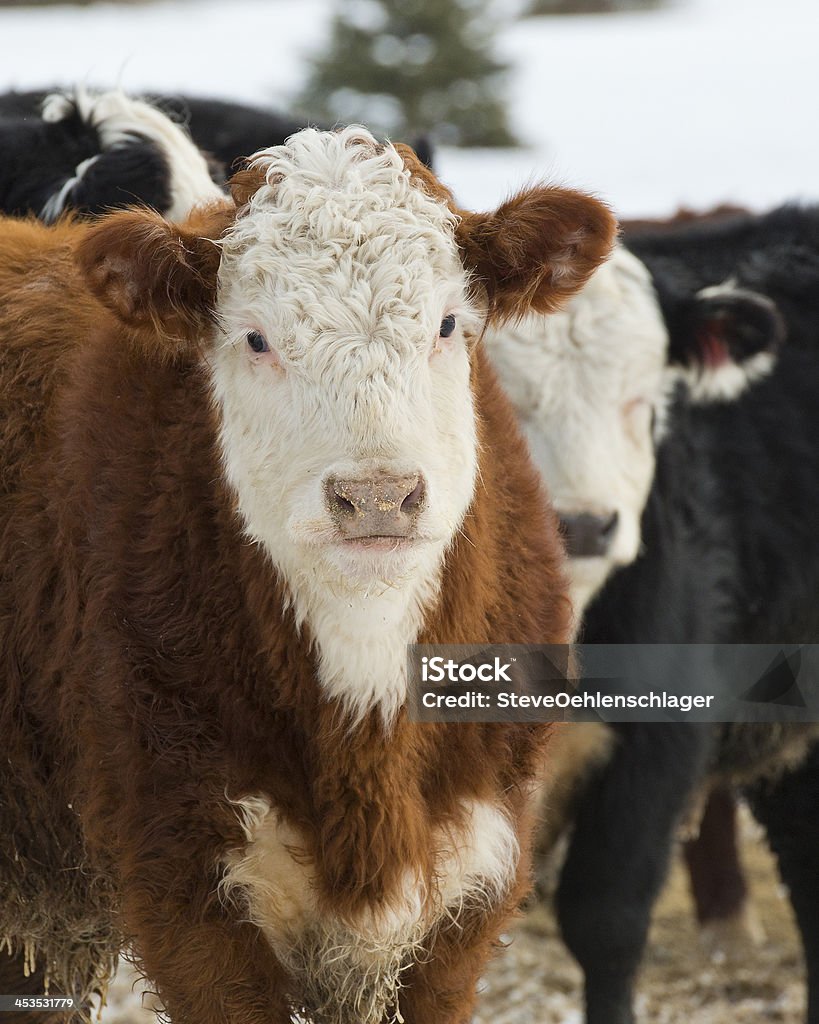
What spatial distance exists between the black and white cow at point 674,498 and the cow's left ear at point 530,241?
4.19 ft

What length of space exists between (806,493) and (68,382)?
2.83 meters

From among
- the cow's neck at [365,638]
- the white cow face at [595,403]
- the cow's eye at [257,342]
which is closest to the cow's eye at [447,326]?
the cow's eye at [257,342]

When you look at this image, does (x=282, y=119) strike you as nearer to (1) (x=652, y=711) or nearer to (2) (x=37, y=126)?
(2) (x=37, y=126)

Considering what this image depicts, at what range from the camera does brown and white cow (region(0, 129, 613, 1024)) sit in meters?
2.85

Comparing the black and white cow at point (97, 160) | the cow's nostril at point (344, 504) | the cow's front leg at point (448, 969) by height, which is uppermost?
the black and white cow at point (97, 160)

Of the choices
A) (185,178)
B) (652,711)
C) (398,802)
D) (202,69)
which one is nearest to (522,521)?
(398,802)

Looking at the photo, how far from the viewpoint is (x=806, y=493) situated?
516cm

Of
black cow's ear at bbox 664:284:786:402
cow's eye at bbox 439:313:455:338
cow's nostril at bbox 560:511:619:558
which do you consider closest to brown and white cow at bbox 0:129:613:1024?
cow's eye at bbox 439:313:455:338

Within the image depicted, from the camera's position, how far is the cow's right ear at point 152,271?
2.93 metres

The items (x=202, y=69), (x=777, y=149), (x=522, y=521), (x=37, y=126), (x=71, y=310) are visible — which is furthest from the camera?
(x=202, y=69)

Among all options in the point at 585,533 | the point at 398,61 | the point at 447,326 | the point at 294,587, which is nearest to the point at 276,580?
the point at 294,587

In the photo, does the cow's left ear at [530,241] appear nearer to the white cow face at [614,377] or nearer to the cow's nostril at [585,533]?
the white cow face at [614,377]

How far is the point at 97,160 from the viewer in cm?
457

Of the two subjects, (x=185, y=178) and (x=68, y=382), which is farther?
(x=185, y=178)
